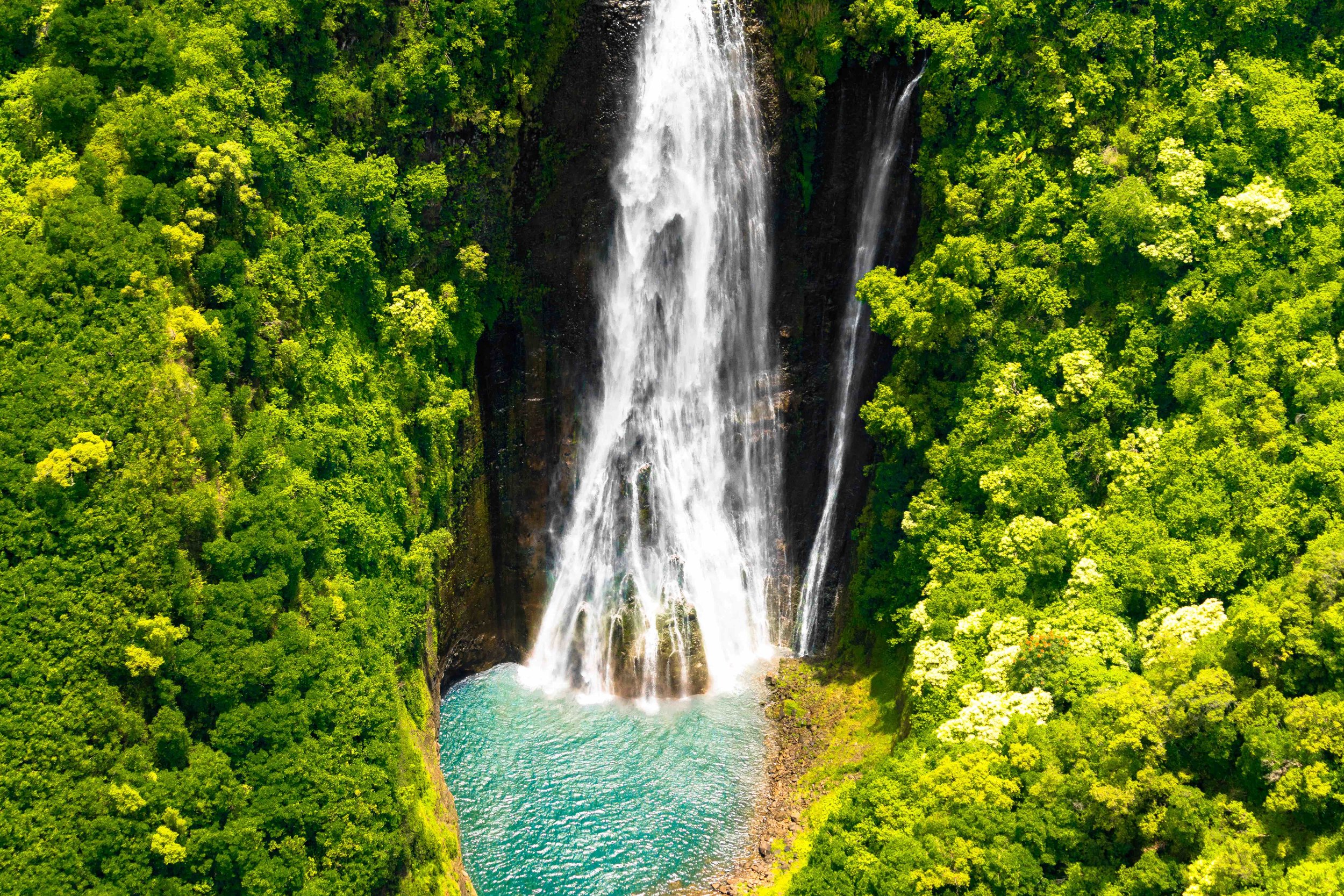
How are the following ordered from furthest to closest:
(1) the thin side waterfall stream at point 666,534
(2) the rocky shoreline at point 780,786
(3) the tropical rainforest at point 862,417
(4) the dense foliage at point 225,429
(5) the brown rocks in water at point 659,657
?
(5) the brown rocks in water at point 659,657 → (1) the thin side waterfall stream at point 666,534 → (2) the rocky shoreline at point 780,786 → (4) the dense foliage at point 225,429 → (3) the tropical rainforest at point 862,417

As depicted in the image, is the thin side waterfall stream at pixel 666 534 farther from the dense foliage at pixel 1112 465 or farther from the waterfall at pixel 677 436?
the dense foliage at pixel 1112 465

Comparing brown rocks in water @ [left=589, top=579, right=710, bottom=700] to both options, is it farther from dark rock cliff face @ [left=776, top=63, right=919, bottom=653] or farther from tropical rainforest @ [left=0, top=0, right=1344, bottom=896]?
tropical rainforest @ [left=0, top=0, right=1344, bottom=896]

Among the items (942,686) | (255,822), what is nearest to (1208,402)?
(942,686)

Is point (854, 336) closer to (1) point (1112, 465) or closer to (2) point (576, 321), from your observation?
(2) point (576, 321)

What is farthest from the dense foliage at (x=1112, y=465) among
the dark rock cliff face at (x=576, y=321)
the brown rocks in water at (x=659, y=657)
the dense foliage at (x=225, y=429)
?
the dense foliage at (x=225, y=429)

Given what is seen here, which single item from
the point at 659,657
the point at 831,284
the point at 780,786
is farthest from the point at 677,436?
the point at 780,786

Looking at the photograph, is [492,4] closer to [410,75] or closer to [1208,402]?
[410,75]
